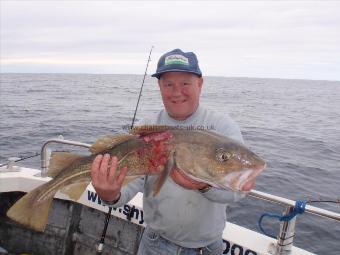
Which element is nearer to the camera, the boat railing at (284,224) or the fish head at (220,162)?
the fish head at (220,162)

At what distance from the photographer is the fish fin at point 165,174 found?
314 centimetres

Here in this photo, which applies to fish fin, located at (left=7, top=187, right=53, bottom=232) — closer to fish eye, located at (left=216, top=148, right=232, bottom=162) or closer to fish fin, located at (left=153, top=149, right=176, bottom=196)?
fish fin, located at (left=153, top=149, right=176, bottom=196)

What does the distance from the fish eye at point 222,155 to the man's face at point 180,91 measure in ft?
2.34

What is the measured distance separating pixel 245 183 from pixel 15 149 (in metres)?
17.8

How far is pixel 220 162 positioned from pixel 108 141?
3.50 ft

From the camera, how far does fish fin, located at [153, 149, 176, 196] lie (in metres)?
3.14

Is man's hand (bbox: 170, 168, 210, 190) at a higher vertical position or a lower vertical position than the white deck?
higher

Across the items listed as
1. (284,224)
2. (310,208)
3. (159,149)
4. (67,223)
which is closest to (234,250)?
(284,224)

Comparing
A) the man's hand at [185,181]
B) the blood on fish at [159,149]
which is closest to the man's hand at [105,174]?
the blood on fish at [159,149]

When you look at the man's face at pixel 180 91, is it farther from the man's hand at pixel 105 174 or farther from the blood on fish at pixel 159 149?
the man's hand at pixel 105 174

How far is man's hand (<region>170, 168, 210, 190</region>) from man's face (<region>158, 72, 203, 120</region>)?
0.74 m

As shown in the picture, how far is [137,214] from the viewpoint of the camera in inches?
209

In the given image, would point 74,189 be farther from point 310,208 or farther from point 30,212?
point 310,208

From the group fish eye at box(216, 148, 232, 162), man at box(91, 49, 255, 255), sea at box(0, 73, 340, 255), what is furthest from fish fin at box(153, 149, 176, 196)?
sea at box(0, 73, 340, 255)
